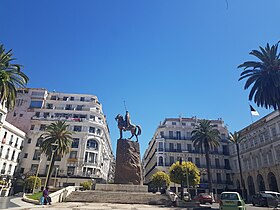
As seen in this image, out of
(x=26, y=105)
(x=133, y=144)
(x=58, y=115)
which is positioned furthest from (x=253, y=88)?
(x=26, y=105)

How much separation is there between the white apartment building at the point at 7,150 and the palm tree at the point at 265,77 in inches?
1713

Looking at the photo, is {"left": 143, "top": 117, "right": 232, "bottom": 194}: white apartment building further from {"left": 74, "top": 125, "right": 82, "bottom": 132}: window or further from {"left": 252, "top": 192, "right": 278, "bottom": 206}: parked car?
{"left": 252, "top": 192, "right": 278, "bottom": 206}: parked car

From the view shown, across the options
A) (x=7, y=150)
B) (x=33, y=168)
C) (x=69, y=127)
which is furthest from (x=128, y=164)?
(x=33, y=168)

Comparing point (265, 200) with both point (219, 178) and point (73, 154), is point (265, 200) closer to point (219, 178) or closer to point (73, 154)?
point (219, 178)

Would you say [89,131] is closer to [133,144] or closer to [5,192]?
[5,192]

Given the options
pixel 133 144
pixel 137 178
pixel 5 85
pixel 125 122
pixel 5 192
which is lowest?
pixel 5 192

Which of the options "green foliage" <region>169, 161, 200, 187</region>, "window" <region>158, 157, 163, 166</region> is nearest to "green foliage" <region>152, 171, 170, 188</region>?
"green foliage" <region>169, 161, 200, 187</region>

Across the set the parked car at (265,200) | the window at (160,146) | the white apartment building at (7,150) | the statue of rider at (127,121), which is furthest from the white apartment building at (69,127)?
the parked car at (265,200)

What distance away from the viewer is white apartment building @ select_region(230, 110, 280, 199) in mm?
42875

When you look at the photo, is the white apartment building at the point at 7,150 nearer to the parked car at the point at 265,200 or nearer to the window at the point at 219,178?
the parked car at the point at 265,200

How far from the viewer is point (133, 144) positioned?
29719 millimetres

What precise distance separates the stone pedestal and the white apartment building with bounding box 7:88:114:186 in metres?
24.9

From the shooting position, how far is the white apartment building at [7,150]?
42.8 metres

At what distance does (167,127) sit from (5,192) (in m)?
41.3
